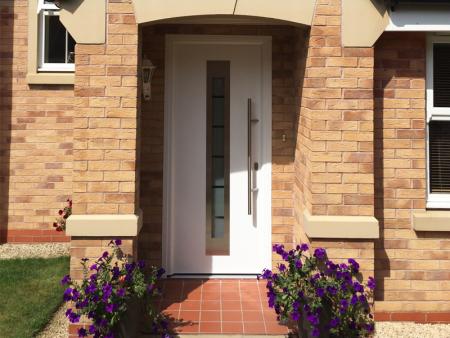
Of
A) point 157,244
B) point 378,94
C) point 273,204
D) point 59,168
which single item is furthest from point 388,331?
point 59,168

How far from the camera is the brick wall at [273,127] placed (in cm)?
545

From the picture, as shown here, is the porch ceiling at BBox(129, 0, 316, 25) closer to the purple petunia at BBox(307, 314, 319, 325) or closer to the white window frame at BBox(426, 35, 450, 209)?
the white window frame at BBox(426, 35, 450, 209)

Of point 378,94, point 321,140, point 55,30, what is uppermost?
point 55,30

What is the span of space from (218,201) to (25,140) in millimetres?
3628

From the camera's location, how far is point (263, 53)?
5.55 m

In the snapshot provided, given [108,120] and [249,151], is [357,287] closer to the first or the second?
[249,151]

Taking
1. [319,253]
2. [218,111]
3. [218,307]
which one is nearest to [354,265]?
[319,253]

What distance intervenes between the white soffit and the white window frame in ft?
0.93

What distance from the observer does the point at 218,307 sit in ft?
15.7

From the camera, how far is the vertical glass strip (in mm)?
5586

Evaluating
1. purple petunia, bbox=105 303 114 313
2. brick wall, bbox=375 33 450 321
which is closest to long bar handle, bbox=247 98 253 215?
brick wall, bbox=375 33 450 321

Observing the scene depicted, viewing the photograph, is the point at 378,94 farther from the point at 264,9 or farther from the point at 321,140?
the point at 264,9

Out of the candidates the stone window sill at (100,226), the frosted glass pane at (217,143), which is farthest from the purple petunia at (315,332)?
the frosted glass pane at (217,143)

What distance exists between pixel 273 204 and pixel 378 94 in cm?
174
